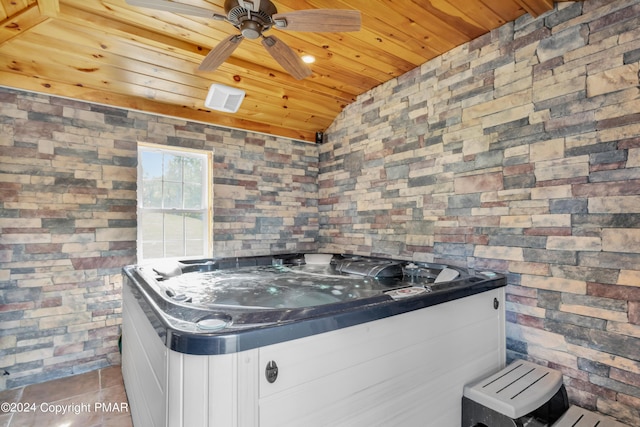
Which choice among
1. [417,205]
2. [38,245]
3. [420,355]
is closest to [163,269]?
[38,245]

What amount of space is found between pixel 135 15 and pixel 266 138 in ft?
5.98

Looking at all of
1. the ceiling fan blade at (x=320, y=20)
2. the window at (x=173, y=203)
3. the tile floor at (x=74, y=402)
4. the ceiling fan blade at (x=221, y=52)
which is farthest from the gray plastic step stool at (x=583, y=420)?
the window at (x=173, y=203)

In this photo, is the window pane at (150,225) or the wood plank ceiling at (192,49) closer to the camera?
the wood plank ceiling at (192,49)

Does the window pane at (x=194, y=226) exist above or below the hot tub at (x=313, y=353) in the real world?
above

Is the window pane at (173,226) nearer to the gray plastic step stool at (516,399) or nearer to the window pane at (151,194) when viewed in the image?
the window pane at (151,194)

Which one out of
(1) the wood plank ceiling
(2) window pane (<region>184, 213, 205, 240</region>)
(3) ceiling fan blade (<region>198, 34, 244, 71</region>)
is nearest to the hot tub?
(2) window pane (<region>184, 213, 205, 240</region>)

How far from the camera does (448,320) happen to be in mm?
1631

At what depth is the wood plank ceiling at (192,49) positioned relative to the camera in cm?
203

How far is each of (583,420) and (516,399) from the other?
443mm

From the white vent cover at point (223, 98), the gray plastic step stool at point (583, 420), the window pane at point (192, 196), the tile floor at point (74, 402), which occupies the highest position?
the white vent cover at point (223, 98)

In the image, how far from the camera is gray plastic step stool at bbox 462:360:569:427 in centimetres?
145

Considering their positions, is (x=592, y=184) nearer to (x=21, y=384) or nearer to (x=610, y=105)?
(x=610, y=105)

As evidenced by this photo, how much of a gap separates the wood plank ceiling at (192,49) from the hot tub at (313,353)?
1.66m

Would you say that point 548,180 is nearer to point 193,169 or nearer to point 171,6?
point 171,6
